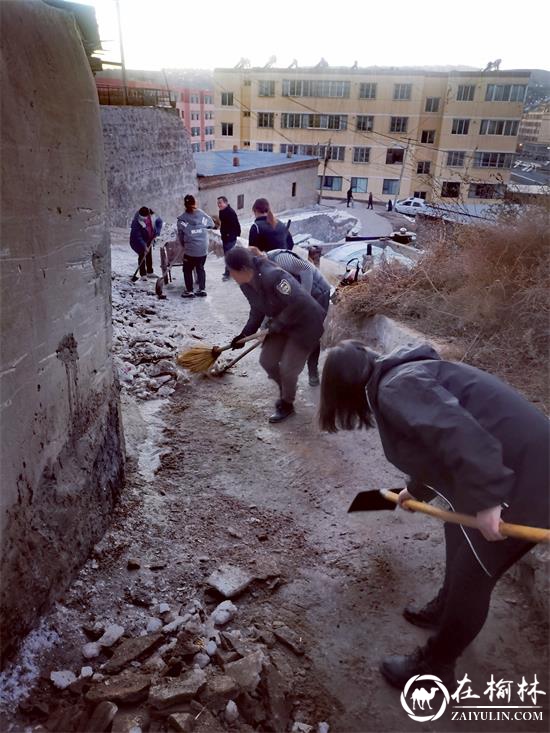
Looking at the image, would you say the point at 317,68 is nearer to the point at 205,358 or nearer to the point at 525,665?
the point at 205,358

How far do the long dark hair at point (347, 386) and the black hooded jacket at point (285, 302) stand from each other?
2151 millimetres

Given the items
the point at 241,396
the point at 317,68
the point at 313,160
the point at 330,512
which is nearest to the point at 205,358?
the point at 241,396

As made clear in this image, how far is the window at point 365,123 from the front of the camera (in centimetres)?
3416

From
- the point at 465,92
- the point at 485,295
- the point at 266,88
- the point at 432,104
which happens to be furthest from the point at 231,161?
the point at 485,295

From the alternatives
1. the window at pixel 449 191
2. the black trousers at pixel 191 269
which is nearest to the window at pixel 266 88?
the black trousers at pixel 191 269

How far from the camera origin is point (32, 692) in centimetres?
209

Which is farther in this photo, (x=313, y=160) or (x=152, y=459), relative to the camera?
(x=313, y=160)

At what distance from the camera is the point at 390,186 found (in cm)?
3494

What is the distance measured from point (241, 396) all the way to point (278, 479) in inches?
57.0

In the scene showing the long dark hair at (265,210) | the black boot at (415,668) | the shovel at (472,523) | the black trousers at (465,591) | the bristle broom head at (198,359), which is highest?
the long dark hair at (265,210)

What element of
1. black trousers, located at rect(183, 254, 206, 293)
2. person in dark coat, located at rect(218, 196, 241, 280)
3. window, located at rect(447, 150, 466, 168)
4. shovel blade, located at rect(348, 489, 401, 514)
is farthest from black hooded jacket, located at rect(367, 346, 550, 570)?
window, located at rect(447, 150, 466, 168)

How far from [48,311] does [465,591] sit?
213 centimetres

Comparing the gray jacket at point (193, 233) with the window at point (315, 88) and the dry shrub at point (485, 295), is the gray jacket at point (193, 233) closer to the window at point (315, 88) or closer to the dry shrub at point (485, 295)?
the dry shrub at point (485, 295)

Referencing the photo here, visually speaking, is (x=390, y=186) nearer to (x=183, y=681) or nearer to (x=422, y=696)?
(x=422, y=696)
